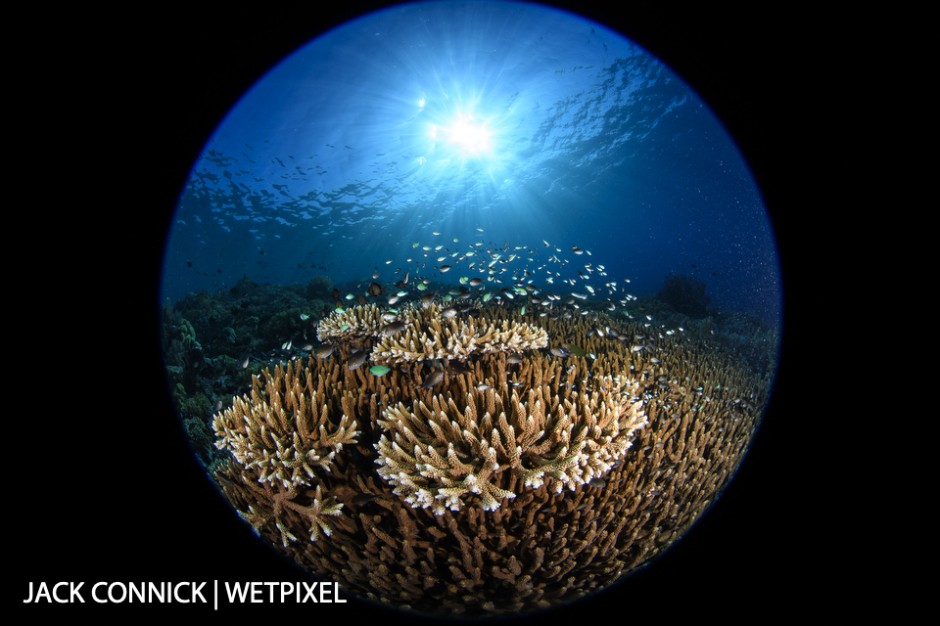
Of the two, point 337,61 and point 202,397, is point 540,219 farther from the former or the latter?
point 202,397

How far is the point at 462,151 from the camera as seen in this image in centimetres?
3328

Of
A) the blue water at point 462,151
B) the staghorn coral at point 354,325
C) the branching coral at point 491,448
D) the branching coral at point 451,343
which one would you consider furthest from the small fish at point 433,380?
the blue water at point 462,151

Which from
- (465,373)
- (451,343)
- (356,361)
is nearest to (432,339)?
(451,343)

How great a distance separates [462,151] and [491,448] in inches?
1380

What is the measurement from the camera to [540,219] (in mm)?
72375

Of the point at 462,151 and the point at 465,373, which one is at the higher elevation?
the point at 462,151

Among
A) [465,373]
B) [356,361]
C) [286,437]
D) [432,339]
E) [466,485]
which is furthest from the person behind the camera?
[432,339]

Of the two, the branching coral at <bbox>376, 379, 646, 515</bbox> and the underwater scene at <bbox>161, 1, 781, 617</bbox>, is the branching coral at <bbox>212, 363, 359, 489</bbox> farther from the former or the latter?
the branching coral at <bbox>376, 379, 646, 515</bbox>

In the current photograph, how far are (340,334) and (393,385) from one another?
122 inches

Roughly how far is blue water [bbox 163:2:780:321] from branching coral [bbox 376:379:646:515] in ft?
16.7

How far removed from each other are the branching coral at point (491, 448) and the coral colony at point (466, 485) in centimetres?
1

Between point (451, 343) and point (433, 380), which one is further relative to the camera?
point (451, 343)

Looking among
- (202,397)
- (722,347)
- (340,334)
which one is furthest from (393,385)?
(722,347)

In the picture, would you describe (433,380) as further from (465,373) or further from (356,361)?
(356,361)
